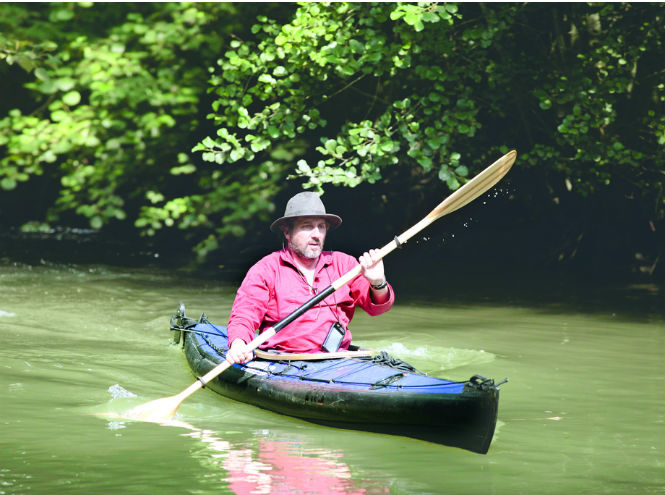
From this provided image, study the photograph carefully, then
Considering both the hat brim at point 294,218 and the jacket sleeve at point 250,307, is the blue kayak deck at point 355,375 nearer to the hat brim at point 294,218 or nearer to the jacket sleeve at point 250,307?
the jacket sleeve at point 250,307

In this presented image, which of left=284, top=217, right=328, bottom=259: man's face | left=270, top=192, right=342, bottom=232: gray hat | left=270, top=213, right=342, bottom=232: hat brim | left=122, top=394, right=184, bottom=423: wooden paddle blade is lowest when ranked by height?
left=122, top=394, right=184, bottom=423: wooden paddle blade

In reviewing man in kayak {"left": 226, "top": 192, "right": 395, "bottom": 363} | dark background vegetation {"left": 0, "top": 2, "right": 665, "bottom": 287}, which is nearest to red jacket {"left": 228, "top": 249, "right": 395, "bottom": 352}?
man in kayak {"left": 226, "top": 192, "right": 395, "bottom": 363}

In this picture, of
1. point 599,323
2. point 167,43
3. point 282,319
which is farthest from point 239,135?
point 282,319

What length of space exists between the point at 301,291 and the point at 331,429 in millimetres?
1001

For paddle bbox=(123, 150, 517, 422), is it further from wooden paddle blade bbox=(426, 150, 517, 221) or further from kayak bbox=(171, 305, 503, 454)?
kayak bbox=(171, 305, 503, 454)

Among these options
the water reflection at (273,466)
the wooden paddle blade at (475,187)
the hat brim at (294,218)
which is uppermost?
the wooden paddle blade at (475,187)

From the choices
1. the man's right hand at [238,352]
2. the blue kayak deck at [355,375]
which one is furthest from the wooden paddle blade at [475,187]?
the man's right hand at [238,352]

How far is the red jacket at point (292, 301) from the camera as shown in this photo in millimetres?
6375

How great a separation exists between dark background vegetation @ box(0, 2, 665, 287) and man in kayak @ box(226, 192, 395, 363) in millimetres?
3611

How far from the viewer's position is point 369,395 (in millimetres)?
5633

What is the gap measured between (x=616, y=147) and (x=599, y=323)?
87.4 inches

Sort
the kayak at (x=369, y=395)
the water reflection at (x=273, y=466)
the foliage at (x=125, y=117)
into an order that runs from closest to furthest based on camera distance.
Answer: the water reflection at (x=273, y=466), the kayak at (x=369, y=395), the foliage at (x=125, y=117)

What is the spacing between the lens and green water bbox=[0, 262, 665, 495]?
15.3 feet

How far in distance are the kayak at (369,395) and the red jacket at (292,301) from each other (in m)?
0.14
